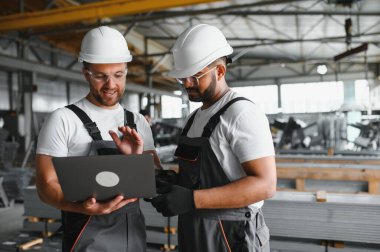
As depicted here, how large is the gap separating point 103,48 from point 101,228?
82 centimetres

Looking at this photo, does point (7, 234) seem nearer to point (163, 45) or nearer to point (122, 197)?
point (122, 197)

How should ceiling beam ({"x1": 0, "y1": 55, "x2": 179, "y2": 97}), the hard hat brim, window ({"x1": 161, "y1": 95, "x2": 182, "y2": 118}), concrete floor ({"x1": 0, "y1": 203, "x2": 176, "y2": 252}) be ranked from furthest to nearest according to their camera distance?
window ({"x1": 161, "y1": 95, "x2": 182, "y2": 118})
ceiling beam ({"x1": 0, "y1": 55, "x2": 179, "y2": 97})
concrete floor ({"x1": 0, "y1": 203, "x2": 176, "y2": 252})
the hard hat brim

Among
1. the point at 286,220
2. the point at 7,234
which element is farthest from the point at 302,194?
the point at 7,234

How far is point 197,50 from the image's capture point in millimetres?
1553

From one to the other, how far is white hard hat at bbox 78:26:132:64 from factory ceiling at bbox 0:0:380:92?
2685 mm

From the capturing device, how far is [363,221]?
257 cm

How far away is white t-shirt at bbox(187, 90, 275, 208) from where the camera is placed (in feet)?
4.66

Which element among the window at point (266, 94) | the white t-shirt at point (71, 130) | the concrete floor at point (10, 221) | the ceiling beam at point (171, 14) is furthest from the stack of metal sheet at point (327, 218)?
the window at point (266, 94)

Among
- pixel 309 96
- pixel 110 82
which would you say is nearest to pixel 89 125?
pixel 110 82

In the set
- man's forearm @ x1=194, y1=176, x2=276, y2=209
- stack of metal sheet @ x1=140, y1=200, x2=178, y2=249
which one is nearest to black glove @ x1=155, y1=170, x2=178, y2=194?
man's forearm @ x1=194, y1=176, x2=276, y2=209

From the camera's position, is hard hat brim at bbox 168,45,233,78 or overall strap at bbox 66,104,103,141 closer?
hard hat brim at bbox 168,45,233,78

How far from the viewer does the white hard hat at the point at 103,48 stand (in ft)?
5.60

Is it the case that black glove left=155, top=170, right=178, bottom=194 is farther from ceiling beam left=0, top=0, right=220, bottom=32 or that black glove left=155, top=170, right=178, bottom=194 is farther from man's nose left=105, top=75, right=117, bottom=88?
ceiling beam left=0, top=0, right=220, bottom=32

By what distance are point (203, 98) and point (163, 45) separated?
1621 cm
